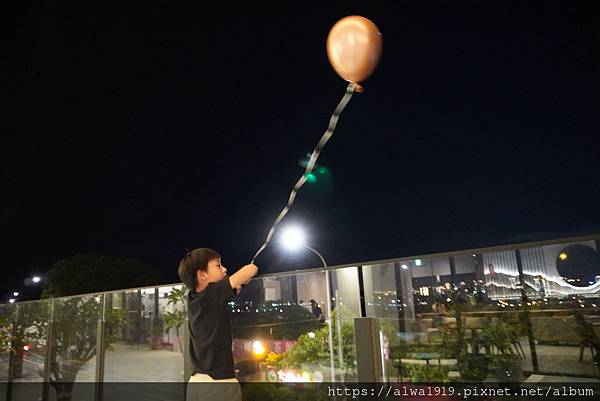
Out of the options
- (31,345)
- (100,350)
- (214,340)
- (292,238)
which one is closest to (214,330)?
(214,340)

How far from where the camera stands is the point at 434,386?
2189 mm

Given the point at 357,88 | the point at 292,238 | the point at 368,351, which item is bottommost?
the point at 368,351

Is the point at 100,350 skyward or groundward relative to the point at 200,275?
groundward

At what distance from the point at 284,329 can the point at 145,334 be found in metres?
1.94

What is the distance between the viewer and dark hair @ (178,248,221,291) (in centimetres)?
241

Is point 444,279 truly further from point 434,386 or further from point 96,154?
point 96,154

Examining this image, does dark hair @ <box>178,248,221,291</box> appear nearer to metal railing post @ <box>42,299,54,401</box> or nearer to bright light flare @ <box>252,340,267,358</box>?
bright light flare @ <box>252,340,267,358</box>

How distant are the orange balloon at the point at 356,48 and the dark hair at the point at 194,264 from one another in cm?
127

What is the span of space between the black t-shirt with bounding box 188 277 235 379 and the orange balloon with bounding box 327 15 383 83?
1326 mm

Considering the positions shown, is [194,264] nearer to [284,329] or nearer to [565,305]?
[284,329]

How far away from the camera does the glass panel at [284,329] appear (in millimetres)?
2676

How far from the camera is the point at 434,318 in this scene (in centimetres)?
221

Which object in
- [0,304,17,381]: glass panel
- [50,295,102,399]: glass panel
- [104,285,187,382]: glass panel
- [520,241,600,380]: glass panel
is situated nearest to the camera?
[520,241,600,380]: glass panel

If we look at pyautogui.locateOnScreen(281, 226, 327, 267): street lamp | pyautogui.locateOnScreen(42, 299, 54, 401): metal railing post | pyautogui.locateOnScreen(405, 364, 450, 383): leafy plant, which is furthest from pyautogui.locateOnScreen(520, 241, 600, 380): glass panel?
pyautogui.locateOnScreen(281, 226, 327, 267): street lamp
